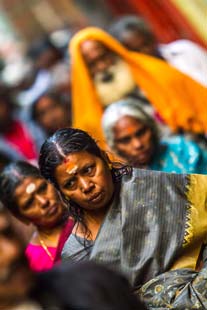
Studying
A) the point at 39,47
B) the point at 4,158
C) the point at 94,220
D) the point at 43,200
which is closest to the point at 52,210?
the point at 43,200

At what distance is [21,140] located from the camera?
6.25 ft

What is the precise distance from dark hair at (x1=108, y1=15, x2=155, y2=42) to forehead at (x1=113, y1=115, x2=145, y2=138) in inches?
16.7

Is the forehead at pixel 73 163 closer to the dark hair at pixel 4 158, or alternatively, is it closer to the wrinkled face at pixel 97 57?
the dark hair at pixel 4 158

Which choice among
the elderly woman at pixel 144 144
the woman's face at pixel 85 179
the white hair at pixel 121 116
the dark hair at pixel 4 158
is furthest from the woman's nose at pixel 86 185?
the dark hair at pixel 4 158

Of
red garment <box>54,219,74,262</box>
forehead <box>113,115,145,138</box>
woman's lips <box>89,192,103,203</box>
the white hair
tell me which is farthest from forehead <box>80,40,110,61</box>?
woman's lips <box>89,192,103,203</box>

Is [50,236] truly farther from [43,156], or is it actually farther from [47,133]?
[47,133]

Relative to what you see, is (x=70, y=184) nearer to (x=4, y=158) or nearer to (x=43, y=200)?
(x=43, y=200)

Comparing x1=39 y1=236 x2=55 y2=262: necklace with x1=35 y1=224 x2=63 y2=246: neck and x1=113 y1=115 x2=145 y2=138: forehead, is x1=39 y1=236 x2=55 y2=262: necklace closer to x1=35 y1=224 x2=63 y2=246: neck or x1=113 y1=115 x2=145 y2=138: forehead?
x1=35 y1=224 x2=63 y2=246: neck

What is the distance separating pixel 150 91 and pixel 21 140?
1.46 feet

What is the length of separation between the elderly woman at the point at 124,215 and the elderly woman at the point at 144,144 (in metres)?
0.33

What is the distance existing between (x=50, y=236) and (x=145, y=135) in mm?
440

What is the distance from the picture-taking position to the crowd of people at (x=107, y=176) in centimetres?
73

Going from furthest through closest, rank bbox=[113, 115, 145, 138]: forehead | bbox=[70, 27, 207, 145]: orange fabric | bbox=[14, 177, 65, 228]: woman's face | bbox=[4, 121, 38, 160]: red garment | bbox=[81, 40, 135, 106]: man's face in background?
bbox=[4, 121, 38, 160]: red garment → bbox=[81, 40, 135, 106]: man's face in background → bbox=[70, 27, 207, 145]: orange fabric → bbox=[113, 115, 145, 138]: forehead → bbox=[14, 177, 65, 228]: woman's face

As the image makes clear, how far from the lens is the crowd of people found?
0.73 meters
